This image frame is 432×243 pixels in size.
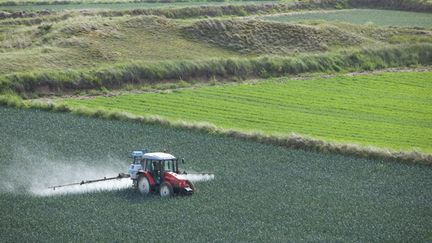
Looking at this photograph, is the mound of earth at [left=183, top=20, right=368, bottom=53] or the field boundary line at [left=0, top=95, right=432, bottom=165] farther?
the mound of earth at [left=183, top=20, right=368, bottom=53]

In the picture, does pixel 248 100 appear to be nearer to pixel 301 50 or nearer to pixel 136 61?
pixel 136 61

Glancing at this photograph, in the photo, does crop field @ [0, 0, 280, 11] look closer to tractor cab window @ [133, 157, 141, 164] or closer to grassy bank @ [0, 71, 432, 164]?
grassy bank @ [0, 71, 432, 164]

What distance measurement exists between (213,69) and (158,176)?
87.9 feet

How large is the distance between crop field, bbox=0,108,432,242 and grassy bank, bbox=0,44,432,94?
1071 centimetres

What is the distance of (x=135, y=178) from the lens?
120 feet

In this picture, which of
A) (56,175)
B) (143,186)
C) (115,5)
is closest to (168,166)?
(143,186)

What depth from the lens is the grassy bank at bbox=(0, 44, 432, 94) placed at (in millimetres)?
57344

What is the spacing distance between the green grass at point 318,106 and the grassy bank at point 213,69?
2.75 metres

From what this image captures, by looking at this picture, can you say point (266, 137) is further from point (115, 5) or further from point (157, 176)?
point (115, 5)

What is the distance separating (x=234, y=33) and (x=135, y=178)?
34.7 m

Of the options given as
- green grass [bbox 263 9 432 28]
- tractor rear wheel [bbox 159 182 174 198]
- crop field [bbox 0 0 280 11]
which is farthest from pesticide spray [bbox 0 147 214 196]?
crop field [bbox 0 0 280 11]

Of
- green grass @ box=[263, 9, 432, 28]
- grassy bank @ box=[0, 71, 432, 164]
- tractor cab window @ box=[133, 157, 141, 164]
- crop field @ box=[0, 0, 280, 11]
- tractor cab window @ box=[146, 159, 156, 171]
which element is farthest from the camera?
crop field @ box=[0, 0, 280, 11]

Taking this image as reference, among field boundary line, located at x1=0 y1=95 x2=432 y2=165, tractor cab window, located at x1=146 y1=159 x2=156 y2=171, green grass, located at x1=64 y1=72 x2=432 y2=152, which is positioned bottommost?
green grass, located at x1=64 y1=72 x2=432 y2=152

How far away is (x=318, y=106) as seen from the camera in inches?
2116
